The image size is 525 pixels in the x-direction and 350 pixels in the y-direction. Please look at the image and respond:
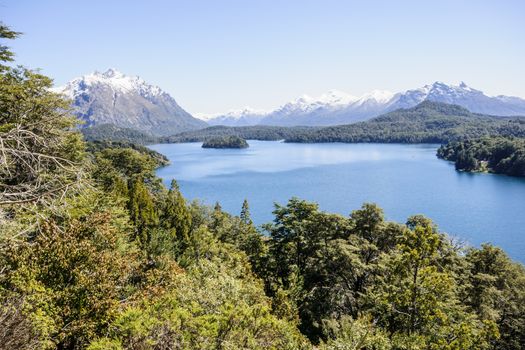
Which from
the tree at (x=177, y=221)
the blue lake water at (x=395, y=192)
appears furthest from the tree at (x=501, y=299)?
the tree at (x=177, y=221)

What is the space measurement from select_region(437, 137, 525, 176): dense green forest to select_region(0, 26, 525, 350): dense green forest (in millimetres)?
102885

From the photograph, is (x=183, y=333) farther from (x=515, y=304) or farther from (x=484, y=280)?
(x=515, y=304)

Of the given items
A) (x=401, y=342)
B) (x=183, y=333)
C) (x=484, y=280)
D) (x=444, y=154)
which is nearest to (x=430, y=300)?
(x=401, y=342)

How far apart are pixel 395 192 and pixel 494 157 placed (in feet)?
216

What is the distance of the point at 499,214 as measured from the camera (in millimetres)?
69312

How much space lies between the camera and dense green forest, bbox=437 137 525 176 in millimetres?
116188

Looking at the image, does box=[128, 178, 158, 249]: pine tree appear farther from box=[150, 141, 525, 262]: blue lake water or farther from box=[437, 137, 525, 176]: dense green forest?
box=[437, 137, 525, 176]: dense green forest

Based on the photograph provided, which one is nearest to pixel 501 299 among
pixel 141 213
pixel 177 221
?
pixel 177 221

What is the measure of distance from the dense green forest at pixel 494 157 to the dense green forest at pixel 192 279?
4051 inches

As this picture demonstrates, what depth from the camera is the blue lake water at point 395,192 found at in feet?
207

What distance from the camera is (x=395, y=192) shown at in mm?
90188

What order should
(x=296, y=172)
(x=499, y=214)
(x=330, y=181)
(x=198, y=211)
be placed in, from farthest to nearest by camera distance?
(x=296, y=172), (x=330, y=181), (x=499, y=214), (x=198, y=211)

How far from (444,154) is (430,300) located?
174351 mm

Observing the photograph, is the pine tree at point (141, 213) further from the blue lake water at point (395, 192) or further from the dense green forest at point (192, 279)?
the blue lake water at point (395, 192)
